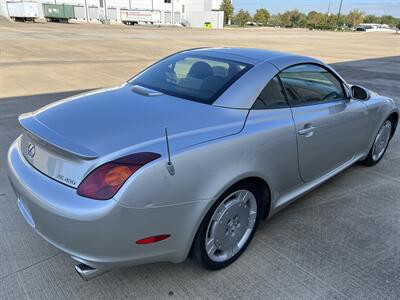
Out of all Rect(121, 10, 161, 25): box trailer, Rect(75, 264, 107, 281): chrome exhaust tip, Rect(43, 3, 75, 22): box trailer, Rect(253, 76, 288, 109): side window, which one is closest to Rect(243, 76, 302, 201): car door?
Rect(253, 76, 288, 109): side window

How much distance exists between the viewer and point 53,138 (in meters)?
2.09

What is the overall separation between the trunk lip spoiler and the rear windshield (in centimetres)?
96

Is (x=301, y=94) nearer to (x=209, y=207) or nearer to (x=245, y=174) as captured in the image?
(x=245, y=174)

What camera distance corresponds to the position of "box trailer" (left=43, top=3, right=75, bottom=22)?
56719 mm

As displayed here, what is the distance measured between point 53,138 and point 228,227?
1.29m

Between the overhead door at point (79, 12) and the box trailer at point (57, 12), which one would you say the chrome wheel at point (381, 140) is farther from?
the overhead door at point (79, 12)

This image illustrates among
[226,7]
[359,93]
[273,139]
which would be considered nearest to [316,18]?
[226,7]

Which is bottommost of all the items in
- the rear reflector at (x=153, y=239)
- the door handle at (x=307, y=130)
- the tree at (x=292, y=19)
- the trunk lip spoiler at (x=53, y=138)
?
the tree at (x=292, y=19)

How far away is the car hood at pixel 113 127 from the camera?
1.96m

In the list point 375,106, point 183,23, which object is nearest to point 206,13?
point 183,23

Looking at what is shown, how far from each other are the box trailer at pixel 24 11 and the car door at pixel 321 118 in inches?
2341

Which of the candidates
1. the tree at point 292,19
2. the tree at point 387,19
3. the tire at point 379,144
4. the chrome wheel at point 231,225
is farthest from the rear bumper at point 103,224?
the tree at point 387,19

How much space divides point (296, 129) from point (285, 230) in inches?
36.1

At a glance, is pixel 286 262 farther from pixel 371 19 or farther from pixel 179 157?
pixel 371 19
